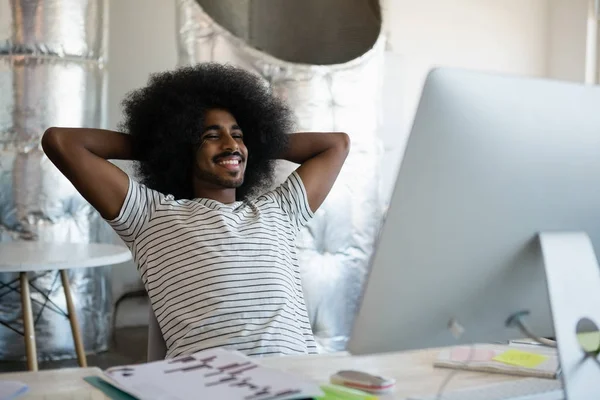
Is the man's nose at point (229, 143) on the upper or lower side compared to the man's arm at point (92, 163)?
upper

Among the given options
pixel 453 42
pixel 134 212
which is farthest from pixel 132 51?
pixel 134 212

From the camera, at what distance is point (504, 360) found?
1197mm

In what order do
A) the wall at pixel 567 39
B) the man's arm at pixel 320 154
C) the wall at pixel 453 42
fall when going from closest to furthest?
the man's arm at pixel 320 154 → the wall at pixel 453 42 → the wall at pixel 567 39

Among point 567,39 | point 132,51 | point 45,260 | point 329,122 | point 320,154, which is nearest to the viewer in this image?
point 320,154

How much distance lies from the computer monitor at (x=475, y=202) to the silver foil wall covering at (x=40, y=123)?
95.3 inches

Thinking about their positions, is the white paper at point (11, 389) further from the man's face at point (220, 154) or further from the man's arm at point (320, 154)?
the man's arm at point (320, 154)

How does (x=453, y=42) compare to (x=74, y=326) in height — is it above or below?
above

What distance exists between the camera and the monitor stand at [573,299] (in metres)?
0.86

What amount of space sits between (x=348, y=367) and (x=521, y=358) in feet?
0.93

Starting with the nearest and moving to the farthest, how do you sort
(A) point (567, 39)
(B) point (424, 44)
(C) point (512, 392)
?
(C) point (512, 392) → (B) point (424, 44) → (A) point (567, 39)

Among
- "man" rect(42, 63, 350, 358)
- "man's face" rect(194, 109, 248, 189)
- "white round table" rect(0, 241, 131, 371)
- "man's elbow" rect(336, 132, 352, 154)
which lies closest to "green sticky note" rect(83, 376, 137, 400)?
"man" rect(42, 63, 350, 358)

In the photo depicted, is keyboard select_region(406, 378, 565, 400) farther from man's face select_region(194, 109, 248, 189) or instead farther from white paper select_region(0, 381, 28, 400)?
man's face select_region(194, 109, 248, 189)

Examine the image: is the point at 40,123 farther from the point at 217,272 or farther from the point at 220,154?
the point at 217,272

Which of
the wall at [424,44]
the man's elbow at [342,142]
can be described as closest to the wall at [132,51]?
the wall at [424,44]
